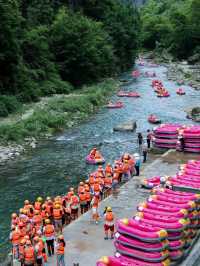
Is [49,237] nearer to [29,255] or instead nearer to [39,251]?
[39,251]

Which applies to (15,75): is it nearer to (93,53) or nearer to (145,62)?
(93,53)

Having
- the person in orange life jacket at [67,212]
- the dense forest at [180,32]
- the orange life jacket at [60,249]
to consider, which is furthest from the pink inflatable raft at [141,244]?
the dense forest at [180,32]

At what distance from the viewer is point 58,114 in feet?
158

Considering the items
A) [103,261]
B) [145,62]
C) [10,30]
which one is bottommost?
[145,62]

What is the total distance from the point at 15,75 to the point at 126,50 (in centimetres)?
4047

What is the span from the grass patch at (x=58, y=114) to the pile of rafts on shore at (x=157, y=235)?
22174 millimetres

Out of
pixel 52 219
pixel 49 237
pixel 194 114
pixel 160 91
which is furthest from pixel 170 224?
pixel 160 91

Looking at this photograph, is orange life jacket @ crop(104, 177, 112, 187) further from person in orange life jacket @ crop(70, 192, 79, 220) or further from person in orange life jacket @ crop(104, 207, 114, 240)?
person in orange life jacket @ crop(104, 207, 114, 240)

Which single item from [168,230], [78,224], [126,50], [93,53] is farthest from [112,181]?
[126,50]

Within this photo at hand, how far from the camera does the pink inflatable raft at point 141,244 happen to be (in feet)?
56.4

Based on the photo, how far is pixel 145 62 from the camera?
108 m

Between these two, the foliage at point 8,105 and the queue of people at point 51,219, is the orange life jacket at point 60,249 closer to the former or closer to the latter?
the queue of people at point 51,219

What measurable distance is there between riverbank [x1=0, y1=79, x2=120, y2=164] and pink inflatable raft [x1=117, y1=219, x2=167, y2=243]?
18.8 m

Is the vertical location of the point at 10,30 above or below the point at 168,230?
above
